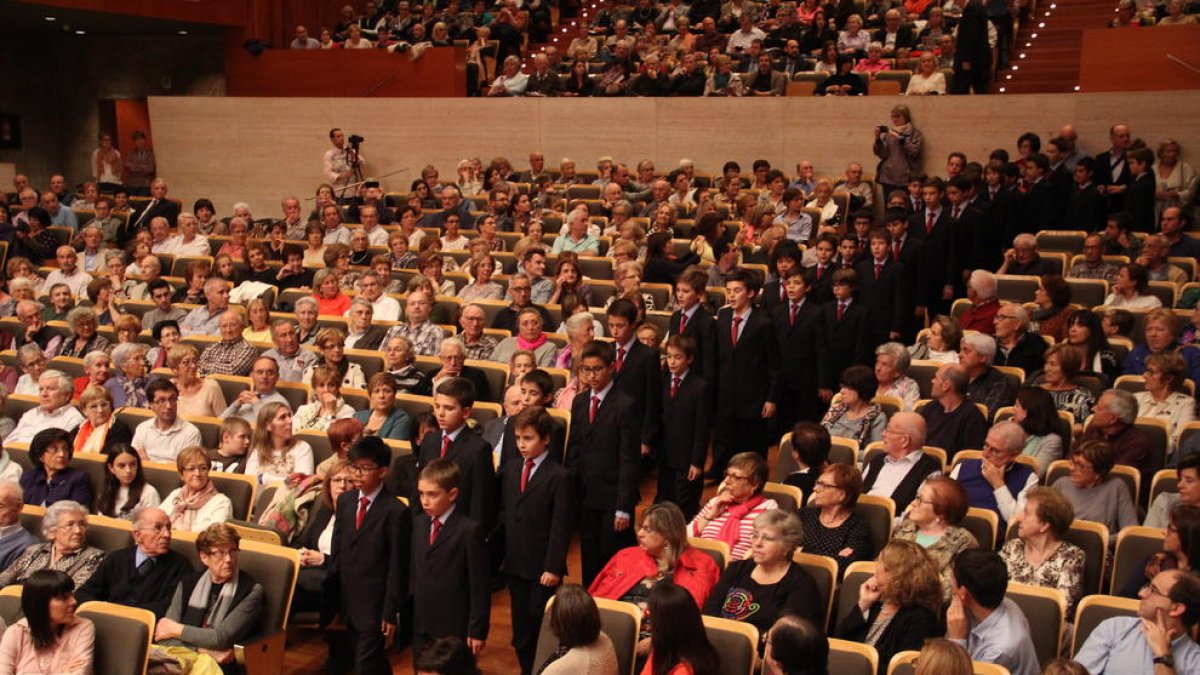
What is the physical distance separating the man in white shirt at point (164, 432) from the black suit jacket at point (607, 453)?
6.10 feet

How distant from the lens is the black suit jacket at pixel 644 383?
17.1ft

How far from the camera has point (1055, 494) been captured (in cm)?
378

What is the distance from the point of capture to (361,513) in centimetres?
435

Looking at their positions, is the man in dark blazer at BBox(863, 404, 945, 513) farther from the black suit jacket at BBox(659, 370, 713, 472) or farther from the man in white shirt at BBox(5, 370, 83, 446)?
the man in white shirt at BBox(5, 370, 83, 446)

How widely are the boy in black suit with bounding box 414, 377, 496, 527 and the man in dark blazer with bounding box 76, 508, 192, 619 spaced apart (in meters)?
0.96

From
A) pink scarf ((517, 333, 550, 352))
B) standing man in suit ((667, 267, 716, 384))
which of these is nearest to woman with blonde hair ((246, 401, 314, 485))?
pink scarf ((517, 333, 550, 352))

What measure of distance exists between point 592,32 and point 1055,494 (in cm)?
1013

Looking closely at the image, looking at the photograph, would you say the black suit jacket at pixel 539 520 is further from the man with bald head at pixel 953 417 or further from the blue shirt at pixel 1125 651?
the blue shirt at pixel 1125 651

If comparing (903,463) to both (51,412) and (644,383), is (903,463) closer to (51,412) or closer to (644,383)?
(644,383)

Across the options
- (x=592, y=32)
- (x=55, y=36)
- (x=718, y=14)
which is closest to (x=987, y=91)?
(x=718, y=14)

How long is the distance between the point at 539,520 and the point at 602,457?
48 cm

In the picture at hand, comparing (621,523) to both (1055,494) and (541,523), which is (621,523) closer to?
(541,523)

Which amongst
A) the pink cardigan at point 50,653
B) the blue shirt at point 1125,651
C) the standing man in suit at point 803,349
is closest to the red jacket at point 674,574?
the blue shirt at point 1125,651

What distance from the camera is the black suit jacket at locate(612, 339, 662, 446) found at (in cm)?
521
